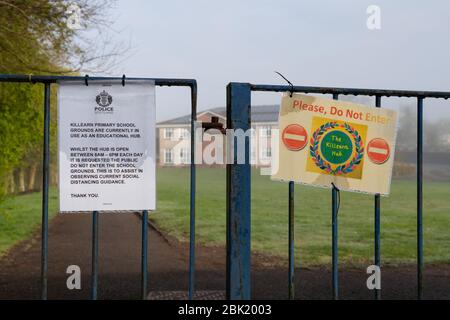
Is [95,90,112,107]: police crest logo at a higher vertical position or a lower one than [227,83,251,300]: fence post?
higher

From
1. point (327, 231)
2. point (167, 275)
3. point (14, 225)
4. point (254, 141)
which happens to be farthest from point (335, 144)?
point (14, 225)

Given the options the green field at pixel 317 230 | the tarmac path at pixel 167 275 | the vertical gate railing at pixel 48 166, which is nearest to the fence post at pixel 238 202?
the vertical gate railing at pixel 48 166

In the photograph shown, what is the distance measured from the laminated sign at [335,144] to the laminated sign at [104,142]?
2.77 ft

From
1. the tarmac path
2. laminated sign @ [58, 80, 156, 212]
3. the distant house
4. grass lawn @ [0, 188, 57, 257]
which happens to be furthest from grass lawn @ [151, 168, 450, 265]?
grass lawn @ [0, 188, 57, 257]

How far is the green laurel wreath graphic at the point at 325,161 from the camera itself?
3.34 m

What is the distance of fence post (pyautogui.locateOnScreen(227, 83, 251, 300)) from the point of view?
3.18 metres

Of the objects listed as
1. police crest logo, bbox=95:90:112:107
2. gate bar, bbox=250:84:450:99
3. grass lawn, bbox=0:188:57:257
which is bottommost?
grass lawn, bbox=0:188:57:257

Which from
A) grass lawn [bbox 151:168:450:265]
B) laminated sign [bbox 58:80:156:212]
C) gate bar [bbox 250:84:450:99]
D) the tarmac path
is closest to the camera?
laminated sign [bbox 58:80:156:212]

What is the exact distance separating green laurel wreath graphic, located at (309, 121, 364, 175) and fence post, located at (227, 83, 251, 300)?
452mm

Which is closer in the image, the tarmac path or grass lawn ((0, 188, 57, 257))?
the tarmac path

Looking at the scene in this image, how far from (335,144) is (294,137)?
272 millimetres

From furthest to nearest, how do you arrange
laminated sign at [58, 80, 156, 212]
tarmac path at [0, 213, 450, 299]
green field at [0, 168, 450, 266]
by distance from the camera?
1. green field at [0, 168, 450, 266]
2. tarmac path at [0, 213, 450, 299]
3. laminated sign at [58, 80, 156, 212]

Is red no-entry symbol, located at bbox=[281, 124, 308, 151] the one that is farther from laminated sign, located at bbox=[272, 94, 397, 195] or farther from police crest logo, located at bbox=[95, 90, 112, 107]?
police crest logo, located at bbox=[95, 90, 112, 107]

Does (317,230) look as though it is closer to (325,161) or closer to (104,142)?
(325,161)
